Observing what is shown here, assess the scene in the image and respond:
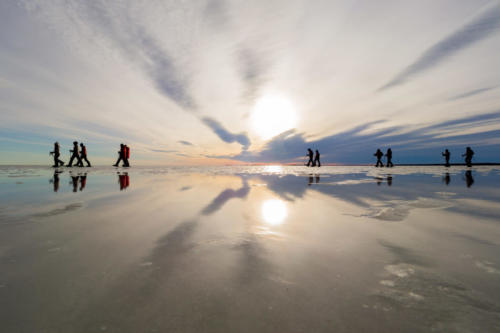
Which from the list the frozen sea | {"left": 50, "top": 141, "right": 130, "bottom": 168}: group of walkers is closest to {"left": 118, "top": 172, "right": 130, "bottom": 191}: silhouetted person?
the frozen sea

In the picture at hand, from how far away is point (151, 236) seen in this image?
2.58 meters

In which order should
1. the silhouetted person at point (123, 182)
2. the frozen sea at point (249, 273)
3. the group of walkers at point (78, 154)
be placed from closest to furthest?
the frozen sea at point (249, 273) < the silhouetted person at point (123, 182) < the group of walkers at point (78, 154)

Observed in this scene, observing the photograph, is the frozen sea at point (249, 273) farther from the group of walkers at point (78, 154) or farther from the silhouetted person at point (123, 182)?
the group of walkers at point (78, 154)

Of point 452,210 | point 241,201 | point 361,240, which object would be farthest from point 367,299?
point 452,210

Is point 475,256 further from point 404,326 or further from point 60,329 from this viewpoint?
point 60,329

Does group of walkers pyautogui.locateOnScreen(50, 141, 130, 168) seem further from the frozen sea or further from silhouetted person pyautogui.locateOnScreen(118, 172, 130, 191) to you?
the frozen sea

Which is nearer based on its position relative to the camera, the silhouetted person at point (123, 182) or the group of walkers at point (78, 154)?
the silhouetted person at point (123, 182)

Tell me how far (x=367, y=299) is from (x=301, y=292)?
432mm

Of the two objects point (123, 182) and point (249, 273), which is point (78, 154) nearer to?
point (123, 182)

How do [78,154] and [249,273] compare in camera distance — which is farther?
[78,154]

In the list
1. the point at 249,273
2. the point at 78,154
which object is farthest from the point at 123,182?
the point at 78,154

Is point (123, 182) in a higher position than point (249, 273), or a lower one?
higher

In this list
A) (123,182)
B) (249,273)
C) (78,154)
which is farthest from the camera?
(78,154)

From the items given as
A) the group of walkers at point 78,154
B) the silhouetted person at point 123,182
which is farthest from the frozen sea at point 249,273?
the group of walkers at point 78,154
